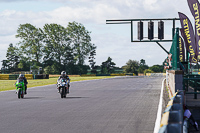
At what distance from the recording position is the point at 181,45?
101 feet

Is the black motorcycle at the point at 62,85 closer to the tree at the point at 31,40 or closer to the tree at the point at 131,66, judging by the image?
the tree at the point at 31,40

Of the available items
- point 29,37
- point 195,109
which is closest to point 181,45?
point 195,109

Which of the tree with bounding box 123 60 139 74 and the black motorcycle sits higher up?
the tree with bounding box 123 60 139 74

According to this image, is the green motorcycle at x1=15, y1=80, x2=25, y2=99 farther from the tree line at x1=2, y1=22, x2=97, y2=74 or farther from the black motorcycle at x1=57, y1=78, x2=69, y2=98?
the tree line at x1=2, y1=22, x2=97, y2=74

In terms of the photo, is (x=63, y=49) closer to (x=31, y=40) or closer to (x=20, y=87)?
(x=31, y=40)

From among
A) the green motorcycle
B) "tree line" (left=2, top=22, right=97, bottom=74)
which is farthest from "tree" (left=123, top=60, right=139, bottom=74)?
the green motorcycle

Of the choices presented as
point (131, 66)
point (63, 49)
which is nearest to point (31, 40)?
point (63, 49)

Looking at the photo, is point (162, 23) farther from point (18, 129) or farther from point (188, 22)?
point (18, 129)

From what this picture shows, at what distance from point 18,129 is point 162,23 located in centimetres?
2467

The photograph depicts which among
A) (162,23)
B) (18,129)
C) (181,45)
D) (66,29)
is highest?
(66,29)

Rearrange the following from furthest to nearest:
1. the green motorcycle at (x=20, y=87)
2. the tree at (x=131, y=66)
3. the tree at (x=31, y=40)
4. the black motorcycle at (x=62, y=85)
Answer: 1. the tree at (x=131, y=66)
2. the tree at (x=31, y=40)
3. the green motorcycle at (x=20, y=87)
4. the black motorcycle at (x=62, y=85)

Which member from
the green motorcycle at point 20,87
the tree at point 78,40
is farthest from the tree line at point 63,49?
the green motorcycle at point 20,87

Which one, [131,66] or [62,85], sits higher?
[131,66]

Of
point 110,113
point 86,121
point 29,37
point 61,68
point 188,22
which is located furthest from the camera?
point 61,68
